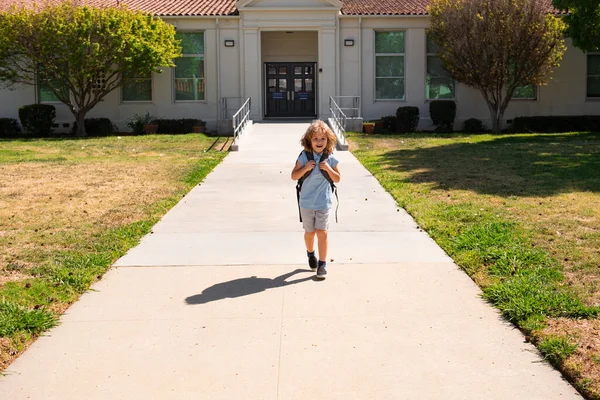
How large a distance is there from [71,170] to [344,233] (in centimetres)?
844

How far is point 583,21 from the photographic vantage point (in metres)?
21.0

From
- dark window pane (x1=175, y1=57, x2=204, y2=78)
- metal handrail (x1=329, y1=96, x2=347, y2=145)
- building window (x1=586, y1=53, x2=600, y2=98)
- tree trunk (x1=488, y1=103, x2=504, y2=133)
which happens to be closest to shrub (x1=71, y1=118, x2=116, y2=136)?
dark window pane (x1=175, y1=57, x2=204, y2=78)

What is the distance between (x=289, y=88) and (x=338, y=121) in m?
6.62

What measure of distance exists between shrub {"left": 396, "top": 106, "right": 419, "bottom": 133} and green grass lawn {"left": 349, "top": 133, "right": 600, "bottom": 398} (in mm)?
6610

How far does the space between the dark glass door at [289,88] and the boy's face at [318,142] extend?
22697mm

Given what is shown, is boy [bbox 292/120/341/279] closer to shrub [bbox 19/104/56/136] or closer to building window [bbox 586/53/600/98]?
shrub [bbox 19/104/56/136]

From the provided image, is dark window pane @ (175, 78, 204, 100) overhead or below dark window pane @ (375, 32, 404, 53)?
below

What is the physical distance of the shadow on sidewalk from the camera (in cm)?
618

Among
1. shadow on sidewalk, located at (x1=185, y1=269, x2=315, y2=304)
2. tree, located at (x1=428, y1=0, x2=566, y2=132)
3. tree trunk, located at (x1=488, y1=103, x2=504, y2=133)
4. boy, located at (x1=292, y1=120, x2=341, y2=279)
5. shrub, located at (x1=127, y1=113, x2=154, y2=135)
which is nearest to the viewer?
shadow on sidewalk, located at (x1=185, y1=269, x2=315, y2=304)

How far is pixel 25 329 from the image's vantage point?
5.33 meters

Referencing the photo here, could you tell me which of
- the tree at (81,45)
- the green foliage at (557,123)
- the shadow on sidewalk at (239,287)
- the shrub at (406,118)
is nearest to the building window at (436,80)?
the shrub at (406,118)

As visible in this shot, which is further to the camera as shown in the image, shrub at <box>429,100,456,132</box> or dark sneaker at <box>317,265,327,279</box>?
shrub at <box>429,100,456,132</box>

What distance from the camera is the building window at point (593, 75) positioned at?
91.0 ft

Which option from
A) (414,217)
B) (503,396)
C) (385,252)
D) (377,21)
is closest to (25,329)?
(503,396)
